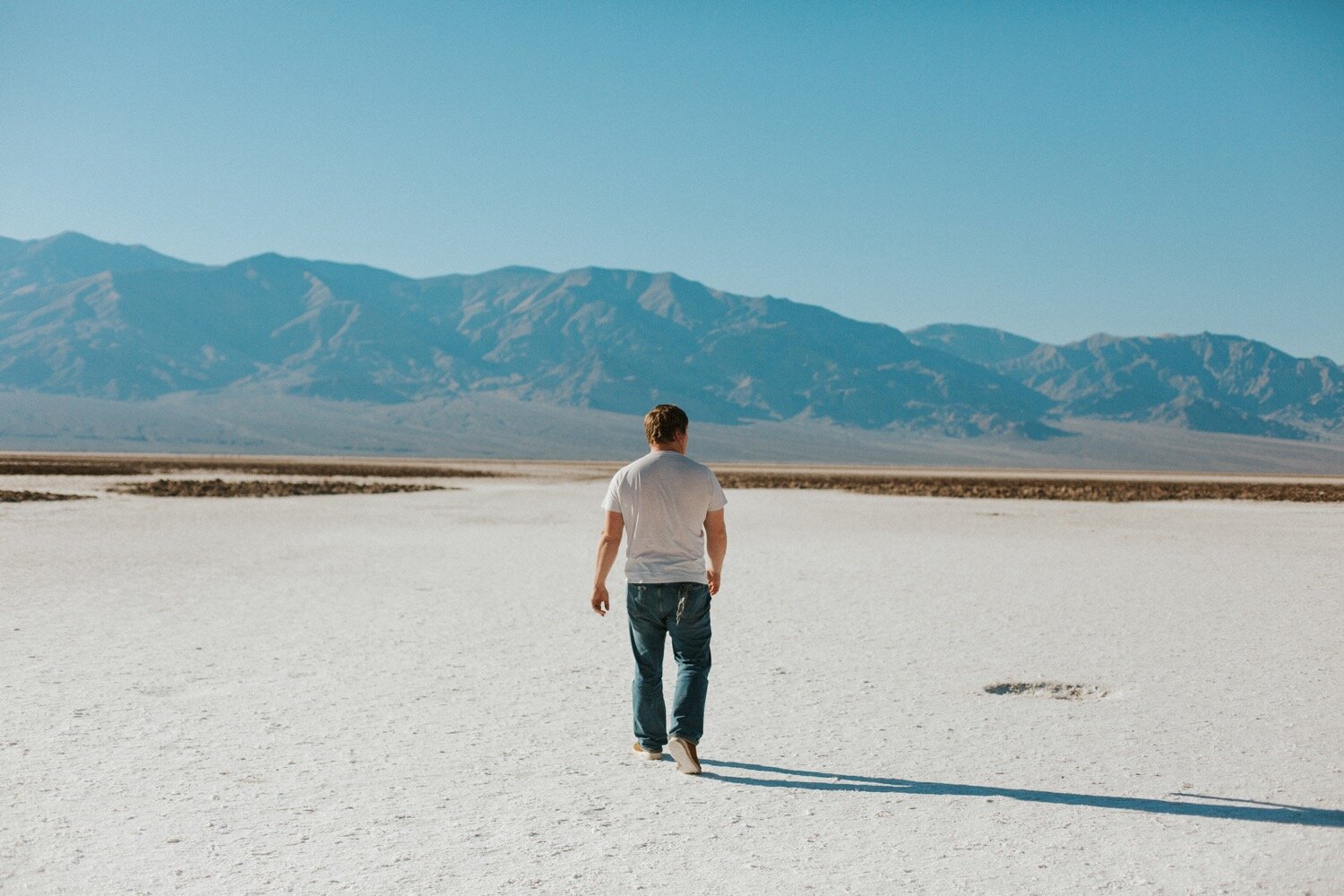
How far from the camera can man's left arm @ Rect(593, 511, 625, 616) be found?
5.47 metres

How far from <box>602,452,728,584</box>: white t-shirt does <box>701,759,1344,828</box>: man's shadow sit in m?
0.95

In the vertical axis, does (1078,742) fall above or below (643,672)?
below

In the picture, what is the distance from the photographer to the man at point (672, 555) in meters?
5.35

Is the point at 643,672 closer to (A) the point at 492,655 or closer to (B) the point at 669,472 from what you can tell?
(B) the point at 669,472

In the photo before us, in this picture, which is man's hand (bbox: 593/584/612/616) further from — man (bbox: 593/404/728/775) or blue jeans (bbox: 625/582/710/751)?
blue jeans (bbox: 625/582/710/751)

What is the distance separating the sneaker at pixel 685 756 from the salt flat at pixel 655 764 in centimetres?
6

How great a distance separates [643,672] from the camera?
5609mm

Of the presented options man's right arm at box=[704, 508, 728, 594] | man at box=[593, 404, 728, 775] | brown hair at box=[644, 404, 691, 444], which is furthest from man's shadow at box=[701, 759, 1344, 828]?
brown hair at box=[644, 404, 691, 444]

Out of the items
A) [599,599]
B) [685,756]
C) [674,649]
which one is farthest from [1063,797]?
[599,599]

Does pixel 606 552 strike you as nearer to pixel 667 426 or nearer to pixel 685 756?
pixel 667 426

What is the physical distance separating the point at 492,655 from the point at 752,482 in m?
41.9

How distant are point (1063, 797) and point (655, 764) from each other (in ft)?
5.87

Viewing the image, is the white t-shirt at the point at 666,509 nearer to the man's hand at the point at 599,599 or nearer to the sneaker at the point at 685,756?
the man's hand at the point at 599,599

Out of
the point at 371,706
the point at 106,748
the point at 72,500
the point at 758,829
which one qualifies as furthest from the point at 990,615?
the point at 72,500
